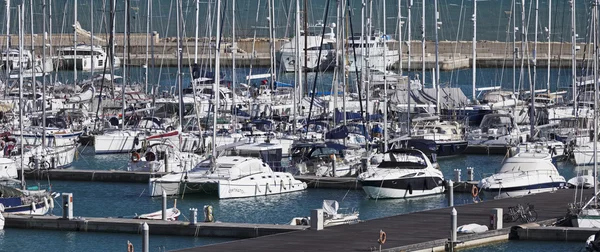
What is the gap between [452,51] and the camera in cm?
10738

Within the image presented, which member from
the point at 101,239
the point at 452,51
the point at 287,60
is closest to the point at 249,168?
the point at 101,239

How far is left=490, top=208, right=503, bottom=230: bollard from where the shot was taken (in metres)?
34.0

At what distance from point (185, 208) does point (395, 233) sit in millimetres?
9903

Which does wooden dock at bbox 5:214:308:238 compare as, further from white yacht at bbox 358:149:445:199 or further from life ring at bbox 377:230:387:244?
white yacht at bbox 358:149:445:199

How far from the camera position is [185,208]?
138 feet

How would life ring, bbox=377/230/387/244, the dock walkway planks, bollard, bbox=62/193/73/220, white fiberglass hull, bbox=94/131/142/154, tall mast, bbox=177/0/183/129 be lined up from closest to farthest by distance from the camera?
life ring, bbox=377/230/387/244 < the dock walkway planks < bollard, bbox=62/193/73/220 < tall mast, bbox=177/0/183/129 < white fiberglass hull, bbox=94/131/142/154

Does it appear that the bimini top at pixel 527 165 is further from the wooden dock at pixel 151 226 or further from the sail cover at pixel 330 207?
the wooden dock at pixel 151 226

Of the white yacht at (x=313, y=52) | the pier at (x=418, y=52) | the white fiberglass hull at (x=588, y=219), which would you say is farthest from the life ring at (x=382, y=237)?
the pier at (x=418, y=52)

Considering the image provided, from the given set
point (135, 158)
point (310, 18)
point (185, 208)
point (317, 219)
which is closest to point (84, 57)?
point (310, 18)

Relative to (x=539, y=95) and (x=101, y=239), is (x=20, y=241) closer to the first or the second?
(x=101, y=239)

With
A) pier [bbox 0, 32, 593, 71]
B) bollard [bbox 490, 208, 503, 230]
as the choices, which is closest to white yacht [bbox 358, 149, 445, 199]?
bollard [bbox 490, 208, 503, 230]

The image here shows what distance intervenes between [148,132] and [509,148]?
12.6m

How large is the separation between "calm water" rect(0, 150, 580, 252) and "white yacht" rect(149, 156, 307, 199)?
0.23 meters

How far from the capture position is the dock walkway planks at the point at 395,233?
3177 cm
